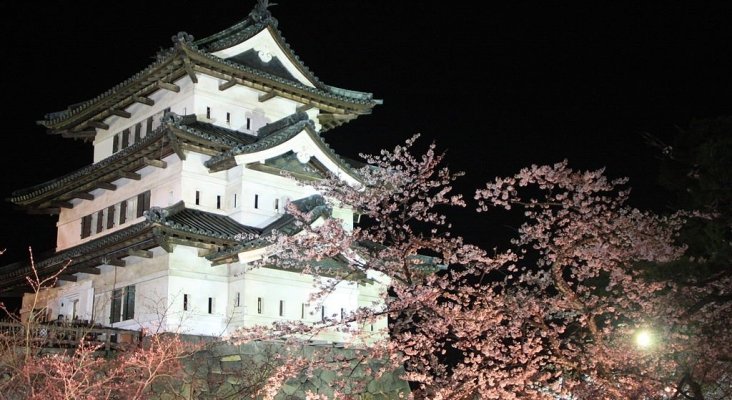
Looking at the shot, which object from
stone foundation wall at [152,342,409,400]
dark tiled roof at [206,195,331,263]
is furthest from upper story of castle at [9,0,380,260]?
stone foundation wall at [152,342,409,400]

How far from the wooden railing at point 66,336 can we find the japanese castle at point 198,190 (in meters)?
1.26

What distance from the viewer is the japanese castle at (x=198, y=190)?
20594 millimetres

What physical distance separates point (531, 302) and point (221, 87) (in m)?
14.2

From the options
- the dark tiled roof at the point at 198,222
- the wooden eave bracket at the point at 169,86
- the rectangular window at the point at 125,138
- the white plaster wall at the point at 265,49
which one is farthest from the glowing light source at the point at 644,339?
the rectangular window at the point at 125,138

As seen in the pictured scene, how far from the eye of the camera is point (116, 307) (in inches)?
872

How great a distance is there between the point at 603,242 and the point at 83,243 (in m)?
17.2

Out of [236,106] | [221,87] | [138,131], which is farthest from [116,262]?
[221,87]

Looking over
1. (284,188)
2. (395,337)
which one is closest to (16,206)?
(284,188)

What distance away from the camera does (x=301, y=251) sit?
59.9ft

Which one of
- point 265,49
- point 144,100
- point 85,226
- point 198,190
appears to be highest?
point 265,49

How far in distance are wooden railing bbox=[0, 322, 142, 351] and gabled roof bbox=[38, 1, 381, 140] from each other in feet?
25.9

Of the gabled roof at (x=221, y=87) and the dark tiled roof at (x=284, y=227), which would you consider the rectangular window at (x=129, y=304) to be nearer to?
the dark tiled roof at (x=284, y=227)

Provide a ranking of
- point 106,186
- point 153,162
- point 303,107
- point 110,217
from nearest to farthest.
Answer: point 153,162 < point 110,217 < point 106,186 < point 303,107

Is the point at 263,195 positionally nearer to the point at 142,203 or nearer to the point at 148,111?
the point at 142,203
